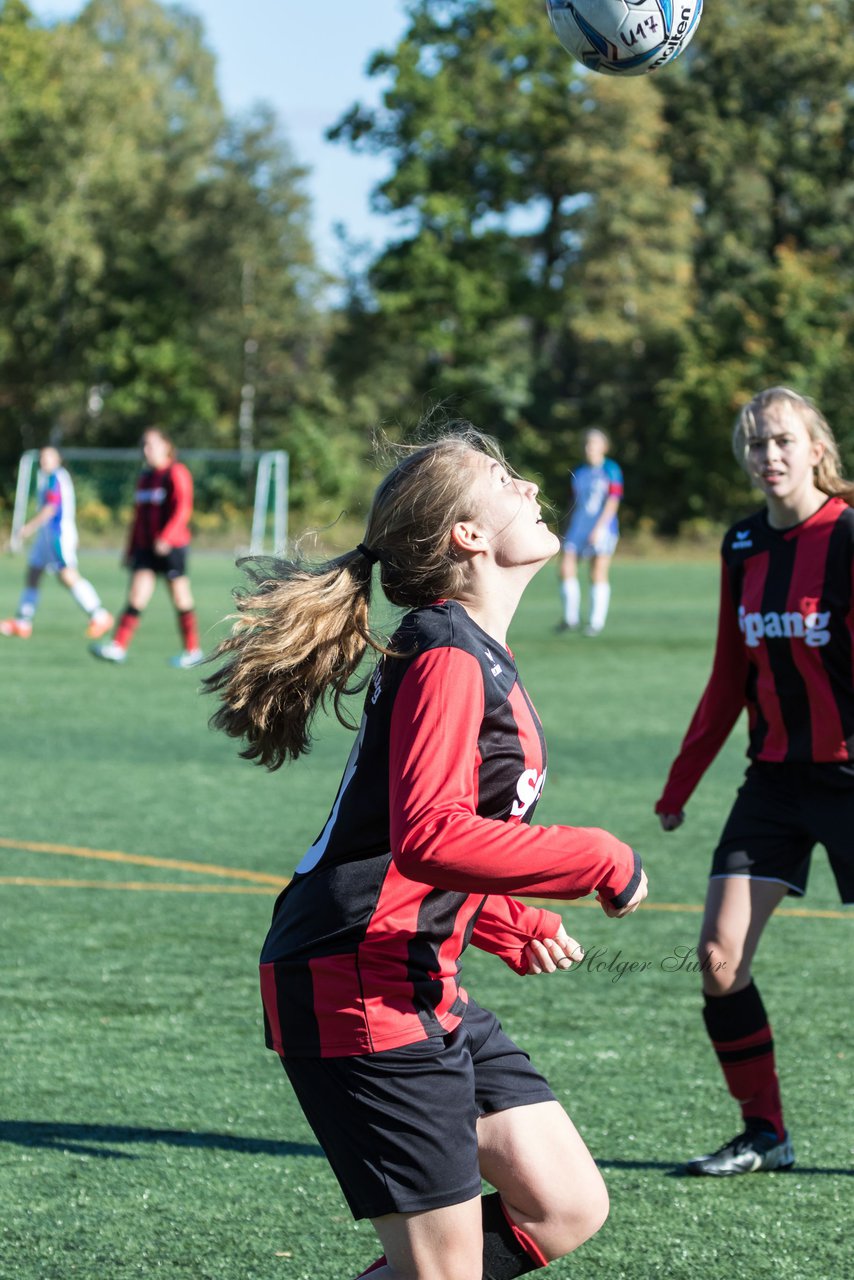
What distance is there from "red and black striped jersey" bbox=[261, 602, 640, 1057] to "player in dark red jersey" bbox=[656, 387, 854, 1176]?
161 centimetres

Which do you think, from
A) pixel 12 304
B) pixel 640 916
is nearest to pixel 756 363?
pixel 12 304

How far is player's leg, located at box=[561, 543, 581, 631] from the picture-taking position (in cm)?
1848

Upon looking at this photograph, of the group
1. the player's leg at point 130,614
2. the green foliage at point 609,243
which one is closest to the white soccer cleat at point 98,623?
the player's leg at point 130,614

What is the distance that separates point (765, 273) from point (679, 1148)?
148ft

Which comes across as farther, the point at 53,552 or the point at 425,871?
the point at 53,552

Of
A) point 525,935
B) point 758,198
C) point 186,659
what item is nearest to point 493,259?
point 758,198

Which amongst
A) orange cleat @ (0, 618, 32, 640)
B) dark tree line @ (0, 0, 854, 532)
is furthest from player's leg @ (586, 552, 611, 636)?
dark tree line @ (0, 0, 854, 532)

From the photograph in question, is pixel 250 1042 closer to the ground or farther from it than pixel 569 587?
closer to the ground

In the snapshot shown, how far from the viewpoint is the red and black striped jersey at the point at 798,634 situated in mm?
4078

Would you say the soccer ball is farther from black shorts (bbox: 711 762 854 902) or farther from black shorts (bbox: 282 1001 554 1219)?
black shorts (bbox: 282 1001 554 1219)

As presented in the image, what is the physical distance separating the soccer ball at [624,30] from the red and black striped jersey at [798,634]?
143 cm

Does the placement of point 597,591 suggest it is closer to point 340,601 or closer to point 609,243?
point 340,601

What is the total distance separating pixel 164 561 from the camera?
1509cm

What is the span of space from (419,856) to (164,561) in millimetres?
13055
